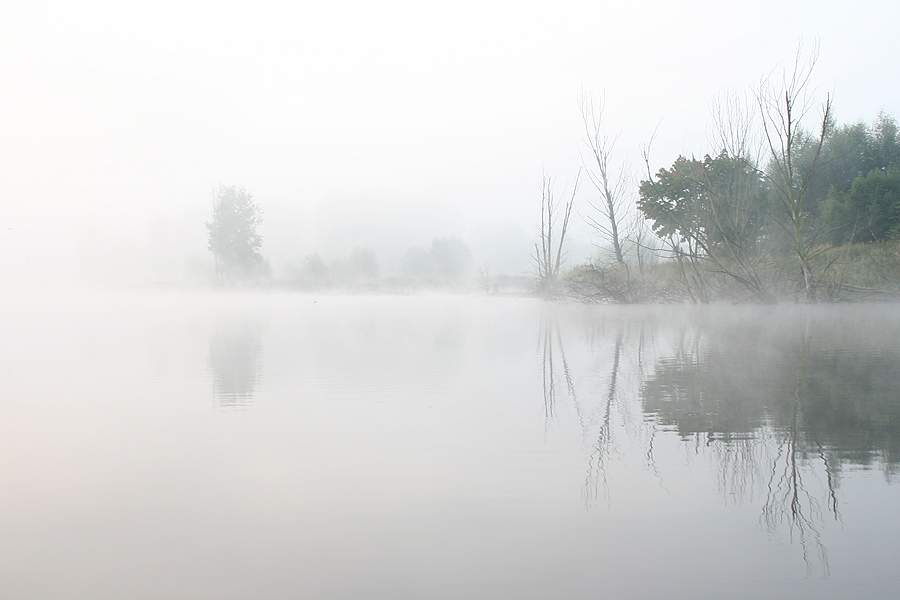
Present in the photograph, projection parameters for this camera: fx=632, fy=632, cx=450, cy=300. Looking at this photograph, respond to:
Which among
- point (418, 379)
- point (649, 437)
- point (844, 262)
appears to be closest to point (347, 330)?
point (418, 379)

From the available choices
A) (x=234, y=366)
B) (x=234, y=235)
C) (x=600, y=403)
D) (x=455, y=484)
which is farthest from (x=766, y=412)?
(x=234, y=235)

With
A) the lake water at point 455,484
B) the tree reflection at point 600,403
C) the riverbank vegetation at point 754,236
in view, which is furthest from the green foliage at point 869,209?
the lake water at point 455,484

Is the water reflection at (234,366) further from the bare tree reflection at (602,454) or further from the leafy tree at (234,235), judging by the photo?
the leafy tree at (234,235)

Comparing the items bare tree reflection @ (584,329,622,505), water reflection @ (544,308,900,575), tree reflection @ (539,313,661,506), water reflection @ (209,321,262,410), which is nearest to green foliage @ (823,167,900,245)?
water reflection @ (544,308,900,575)

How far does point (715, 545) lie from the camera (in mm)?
1507

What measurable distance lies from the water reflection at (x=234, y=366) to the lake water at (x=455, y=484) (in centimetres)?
4

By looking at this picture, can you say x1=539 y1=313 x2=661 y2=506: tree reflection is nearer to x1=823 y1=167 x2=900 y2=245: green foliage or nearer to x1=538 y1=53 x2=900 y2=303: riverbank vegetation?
x1=538 y1=53 x2=900 y2=303: riverbank vegetation

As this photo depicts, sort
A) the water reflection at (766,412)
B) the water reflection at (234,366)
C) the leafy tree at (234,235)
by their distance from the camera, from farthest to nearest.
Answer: the leafy tree at (234,235) < the water reflection at (234,366) < the water reflection at (766,412)

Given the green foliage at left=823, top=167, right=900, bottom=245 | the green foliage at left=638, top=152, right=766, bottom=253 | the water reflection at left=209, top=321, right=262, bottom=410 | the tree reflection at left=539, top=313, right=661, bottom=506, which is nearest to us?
the tree reflection at left=539, top=313, right=661, bottom=506

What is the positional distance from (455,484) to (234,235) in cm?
4604

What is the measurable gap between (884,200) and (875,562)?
2033 centimetres

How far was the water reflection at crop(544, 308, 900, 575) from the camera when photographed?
1855 mm

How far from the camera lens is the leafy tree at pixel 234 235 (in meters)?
44.0

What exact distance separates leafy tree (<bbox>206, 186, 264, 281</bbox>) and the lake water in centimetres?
4155
